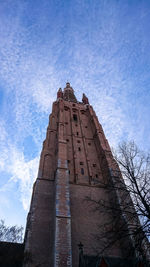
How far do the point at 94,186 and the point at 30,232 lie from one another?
7340mm

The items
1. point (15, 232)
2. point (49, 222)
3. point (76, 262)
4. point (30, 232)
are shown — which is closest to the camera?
point (76, 262)

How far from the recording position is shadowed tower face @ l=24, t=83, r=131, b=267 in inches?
473

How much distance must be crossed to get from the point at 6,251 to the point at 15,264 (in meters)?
1.62

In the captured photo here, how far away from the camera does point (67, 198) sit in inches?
555

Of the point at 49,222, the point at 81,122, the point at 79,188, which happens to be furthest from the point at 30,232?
the point at 81,122

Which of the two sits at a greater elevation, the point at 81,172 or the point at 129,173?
the point at 81,172

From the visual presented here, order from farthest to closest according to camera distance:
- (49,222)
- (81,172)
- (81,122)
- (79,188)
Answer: (81,122) → (81,172) → (79,188) → (49,222)

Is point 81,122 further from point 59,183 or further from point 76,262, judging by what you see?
point 76,262

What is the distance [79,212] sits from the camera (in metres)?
15.2

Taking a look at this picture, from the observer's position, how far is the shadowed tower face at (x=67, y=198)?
12.0m

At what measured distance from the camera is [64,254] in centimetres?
1063

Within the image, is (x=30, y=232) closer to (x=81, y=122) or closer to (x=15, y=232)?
(x=15, y=232)

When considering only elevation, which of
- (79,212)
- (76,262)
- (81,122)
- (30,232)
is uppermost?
(81,122)

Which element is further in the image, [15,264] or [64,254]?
[15,264]
